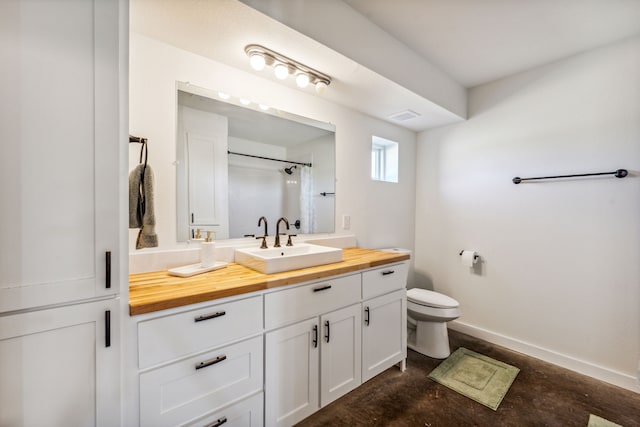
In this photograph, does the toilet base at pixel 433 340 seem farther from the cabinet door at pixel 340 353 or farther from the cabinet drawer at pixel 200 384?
the cabinet drawer at pixel 200 384

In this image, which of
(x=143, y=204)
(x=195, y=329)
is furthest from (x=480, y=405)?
(x=143, y=204)

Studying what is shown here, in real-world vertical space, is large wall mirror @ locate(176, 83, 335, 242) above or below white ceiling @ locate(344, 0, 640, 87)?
below

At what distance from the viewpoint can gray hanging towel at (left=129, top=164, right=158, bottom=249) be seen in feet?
3.98

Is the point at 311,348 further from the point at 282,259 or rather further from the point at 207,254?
the point at 207,254

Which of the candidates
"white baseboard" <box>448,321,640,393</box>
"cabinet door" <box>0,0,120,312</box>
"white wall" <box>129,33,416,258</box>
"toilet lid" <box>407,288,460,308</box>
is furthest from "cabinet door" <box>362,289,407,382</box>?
"cabinet door" <box>0,0,120,312</box>

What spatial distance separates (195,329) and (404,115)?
237 cm

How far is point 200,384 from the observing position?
3.49 ft

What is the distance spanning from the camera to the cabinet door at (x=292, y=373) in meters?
1.26

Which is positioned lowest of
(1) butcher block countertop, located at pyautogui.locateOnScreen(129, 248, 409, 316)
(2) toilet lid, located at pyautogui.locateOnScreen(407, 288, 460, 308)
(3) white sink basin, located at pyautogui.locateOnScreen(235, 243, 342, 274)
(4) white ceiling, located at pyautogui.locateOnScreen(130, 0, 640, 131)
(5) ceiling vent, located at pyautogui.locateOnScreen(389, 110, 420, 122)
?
(2) toilet lid, located at pyautogui.locateOnScreen(407, 288, 460, 308)

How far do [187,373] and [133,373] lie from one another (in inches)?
Answer: 7.3

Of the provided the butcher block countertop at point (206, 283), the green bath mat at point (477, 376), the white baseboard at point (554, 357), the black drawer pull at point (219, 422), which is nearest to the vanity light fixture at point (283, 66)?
the butcher block countertop at point (206, 283)

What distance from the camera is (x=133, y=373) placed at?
92 cm

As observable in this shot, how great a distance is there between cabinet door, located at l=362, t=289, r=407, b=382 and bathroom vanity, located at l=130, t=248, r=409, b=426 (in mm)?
10

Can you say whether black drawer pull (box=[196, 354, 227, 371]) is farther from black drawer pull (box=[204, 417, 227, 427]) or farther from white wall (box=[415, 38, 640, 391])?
white wall (box=[415, 38, 640, 391])
